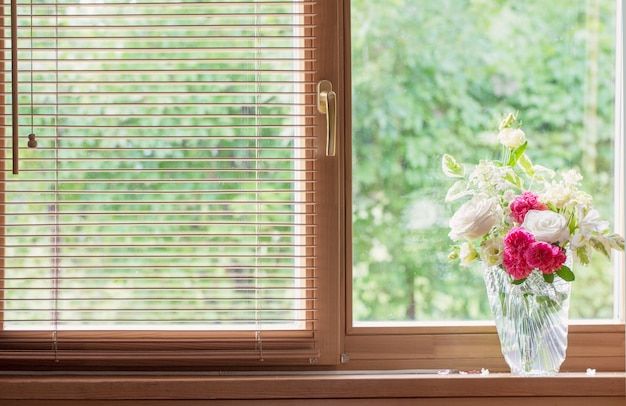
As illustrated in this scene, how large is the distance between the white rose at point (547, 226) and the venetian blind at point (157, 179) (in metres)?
0.53

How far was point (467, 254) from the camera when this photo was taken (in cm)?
181

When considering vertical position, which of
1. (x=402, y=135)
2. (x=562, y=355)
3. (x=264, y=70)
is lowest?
(x=562, y=355)

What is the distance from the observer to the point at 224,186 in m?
1.92

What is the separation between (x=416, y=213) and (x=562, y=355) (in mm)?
494

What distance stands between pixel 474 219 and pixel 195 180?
2.26 ft

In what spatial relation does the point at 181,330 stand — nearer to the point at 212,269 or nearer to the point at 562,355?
the point at 212,269

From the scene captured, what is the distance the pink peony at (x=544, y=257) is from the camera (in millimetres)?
1691

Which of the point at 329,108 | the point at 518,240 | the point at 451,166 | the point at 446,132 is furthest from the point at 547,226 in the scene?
the point at 329,108

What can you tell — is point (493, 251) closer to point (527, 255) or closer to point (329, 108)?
point (527, 255)

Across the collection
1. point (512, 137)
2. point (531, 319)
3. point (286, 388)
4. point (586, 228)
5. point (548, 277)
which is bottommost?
point (286, 388)

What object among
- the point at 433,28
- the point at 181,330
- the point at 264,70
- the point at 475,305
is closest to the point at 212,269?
the point at 181,330

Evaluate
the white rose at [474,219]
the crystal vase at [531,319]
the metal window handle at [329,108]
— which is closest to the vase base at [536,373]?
the crystal vase at [531,319]

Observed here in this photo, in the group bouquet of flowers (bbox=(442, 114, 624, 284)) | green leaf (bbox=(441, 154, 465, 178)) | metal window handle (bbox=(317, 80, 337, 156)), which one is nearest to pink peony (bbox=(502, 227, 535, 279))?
bouquet of flowers (bbox=(442, 114, 624, 284))

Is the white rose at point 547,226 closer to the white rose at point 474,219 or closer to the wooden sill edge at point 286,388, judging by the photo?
the white rose at point 474,219
